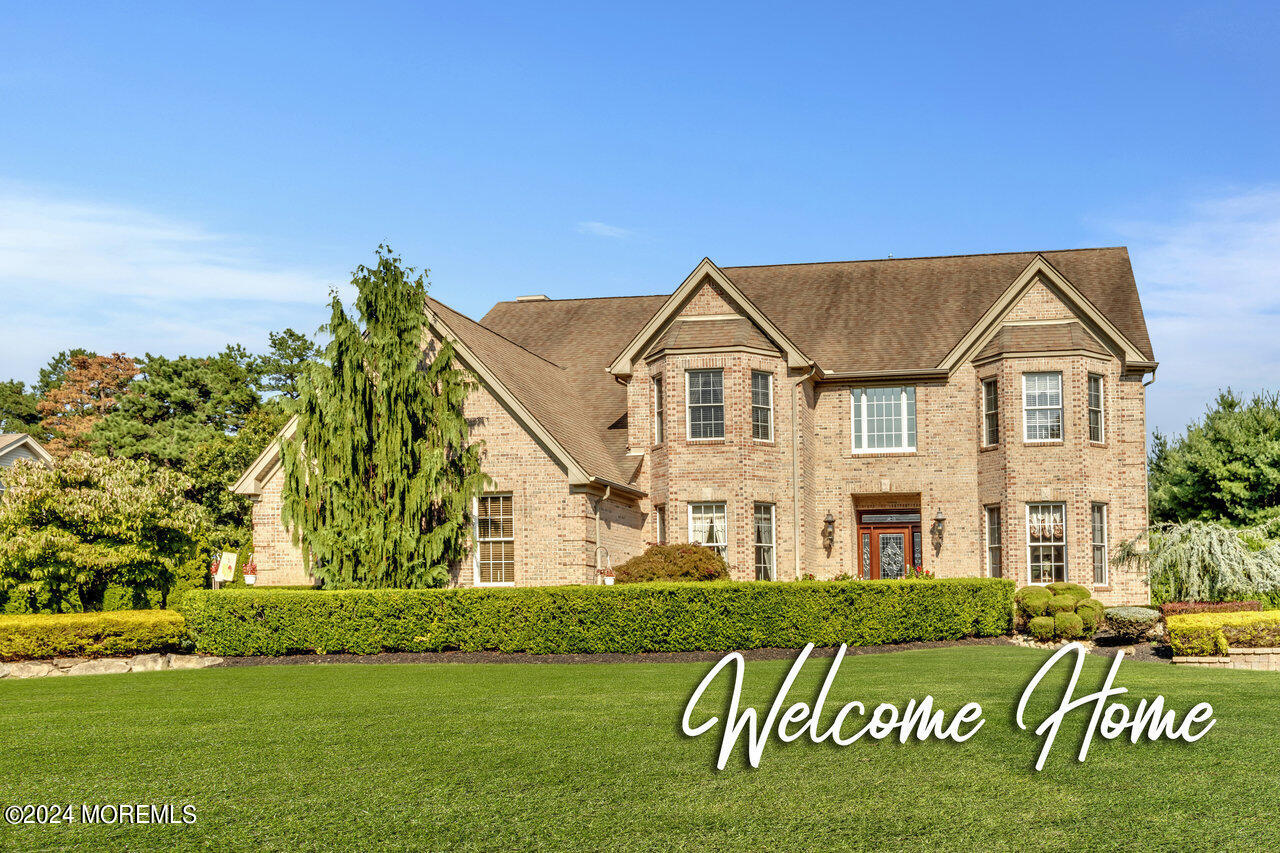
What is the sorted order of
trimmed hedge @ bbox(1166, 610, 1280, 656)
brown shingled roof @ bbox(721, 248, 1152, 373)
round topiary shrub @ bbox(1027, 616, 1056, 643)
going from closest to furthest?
trimmed hedge @ bbox(1166, 610, 1280, 656), round topiary shrub @ bbox(1027, 616, 1056, 643), brown shingled roof @ bbox(721, 248, 1152, 373)

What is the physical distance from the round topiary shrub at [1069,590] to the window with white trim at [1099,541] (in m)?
2.18

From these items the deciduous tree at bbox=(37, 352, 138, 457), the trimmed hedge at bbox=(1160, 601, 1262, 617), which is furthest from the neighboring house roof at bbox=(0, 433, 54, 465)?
the trimmed hedge at bbox=(1160, 601, 1262, 617)

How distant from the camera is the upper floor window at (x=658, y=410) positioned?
2877 centimetres

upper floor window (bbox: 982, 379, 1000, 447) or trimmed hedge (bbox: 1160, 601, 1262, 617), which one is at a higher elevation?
upper floor window (bbox: 982, 379, 1000, 447)

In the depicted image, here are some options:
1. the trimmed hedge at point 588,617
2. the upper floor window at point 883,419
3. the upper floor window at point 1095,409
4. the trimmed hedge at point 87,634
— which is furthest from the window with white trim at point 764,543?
the trimmed hedge at point 87,634

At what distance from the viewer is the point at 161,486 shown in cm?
2475

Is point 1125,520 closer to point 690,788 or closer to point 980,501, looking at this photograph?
point 980,501

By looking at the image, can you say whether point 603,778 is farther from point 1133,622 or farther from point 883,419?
point 883,419

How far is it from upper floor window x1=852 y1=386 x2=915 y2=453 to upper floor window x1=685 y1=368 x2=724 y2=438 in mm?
4644

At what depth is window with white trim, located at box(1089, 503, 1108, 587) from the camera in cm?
2845

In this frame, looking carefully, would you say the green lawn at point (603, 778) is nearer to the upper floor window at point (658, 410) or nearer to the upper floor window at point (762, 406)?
the upper floor window at point (762, 406)

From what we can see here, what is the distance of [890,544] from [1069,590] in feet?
21.6

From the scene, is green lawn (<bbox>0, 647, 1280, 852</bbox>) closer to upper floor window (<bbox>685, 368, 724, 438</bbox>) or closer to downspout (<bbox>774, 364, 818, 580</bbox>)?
downspout (<bbox>774, 364, 818, 580</bbox>)

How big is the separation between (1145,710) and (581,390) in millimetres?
22436
